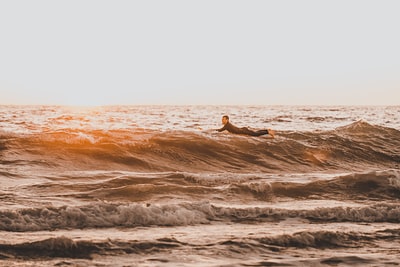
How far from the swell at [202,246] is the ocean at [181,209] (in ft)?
0.04

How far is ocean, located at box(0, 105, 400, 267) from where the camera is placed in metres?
6.47

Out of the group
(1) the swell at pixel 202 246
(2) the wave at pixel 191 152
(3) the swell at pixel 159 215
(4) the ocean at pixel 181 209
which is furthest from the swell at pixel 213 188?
(2) the wave at pixel 191 152

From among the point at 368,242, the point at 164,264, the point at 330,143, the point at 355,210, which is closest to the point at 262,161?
the point at 330,143

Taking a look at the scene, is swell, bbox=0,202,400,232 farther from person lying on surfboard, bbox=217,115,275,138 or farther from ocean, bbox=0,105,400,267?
person lying on surfboard, bbox=217,115,275,138

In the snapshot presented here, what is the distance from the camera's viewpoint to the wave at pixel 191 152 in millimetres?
16673

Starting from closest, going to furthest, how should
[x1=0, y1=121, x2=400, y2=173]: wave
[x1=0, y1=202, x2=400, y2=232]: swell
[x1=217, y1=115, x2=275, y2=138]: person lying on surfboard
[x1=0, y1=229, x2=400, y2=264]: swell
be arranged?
1. [x1=0, y1=229, x2=400, y2=264]: swell
2. [x1=0, y1=202, x2=400, y2=232]: swell
3. [x1=0, y1=121, x2=400, y2=173]: wave
4. [x1=217, y1=115, x2=275, y2=138]: person lying on surfboard

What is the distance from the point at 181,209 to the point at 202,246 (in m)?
1.88

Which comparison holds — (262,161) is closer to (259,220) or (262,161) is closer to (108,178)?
(108,178)

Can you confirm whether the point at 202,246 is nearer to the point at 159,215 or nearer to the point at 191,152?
the point at 159,215

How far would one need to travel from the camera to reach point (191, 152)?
1930 centimetres

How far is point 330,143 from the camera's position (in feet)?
76.7

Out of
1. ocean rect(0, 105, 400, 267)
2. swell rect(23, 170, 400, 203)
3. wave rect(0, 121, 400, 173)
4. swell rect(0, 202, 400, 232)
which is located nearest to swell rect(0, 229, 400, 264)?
ocean rect(0, 105, 400, 267)

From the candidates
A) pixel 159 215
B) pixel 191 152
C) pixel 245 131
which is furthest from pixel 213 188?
pixel 245 131

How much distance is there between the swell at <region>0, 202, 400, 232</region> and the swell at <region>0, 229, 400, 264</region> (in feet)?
3.48
